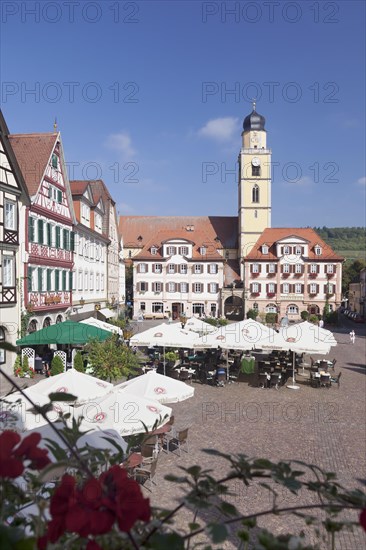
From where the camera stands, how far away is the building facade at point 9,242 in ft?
64.3

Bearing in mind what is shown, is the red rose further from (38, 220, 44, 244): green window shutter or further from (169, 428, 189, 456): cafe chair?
(38, 220, 44, 244): green window shutter

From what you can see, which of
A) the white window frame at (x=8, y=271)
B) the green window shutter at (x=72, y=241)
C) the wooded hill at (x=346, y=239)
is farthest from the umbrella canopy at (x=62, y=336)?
the wooded hill at (x=346, y=239)

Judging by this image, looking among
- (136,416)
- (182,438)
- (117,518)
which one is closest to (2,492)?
(117,518)

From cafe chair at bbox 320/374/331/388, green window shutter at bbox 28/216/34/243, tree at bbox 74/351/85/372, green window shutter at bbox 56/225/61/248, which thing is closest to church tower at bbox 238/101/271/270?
green window shutter at bbox 56/225/61/248

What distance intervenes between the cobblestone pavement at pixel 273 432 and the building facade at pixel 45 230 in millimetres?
6836

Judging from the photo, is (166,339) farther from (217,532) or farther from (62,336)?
(217,532)

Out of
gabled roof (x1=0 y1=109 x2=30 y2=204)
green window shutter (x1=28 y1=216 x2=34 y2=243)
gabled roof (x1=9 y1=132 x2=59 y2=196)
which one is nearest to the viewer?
gabled roof (x1=0 y1=109 x2=30 y2=204)

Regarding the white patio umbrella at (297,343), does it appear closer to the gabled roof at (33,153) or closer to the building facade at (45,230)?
the building facade at (45,230)

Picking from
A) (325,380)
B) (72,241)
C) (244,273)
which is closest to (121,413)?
(325,380)

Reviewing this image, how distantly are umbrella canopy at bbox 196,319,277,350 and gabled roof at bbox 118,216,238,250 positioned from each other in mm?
41328

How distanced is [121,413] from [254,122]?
62.5 metres

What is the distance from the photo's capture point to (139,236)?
69.6m

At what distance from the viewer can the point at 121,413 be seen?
938 centimetres

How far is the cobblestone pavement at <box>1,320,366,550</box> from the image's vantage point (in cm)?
834
